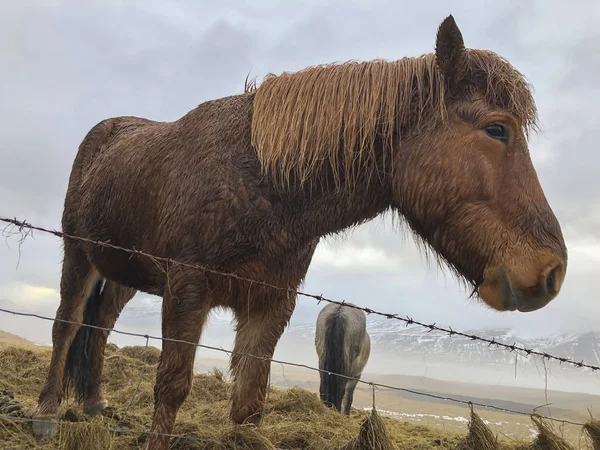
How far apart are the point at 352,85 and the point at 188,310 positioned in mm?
1685

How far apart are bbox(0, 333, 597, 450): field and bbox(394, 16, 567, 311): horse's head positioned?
0.70 meters

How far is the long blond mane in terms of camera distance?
260 centimetres

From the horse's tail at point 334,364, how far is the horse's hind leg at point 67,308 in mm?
4121

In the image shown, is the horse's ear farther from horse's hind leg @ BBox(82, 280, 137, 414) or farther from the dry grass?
horse's hind leg @ BBox(82, 280, 137, 414)

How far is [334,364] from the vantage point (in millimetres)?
7344

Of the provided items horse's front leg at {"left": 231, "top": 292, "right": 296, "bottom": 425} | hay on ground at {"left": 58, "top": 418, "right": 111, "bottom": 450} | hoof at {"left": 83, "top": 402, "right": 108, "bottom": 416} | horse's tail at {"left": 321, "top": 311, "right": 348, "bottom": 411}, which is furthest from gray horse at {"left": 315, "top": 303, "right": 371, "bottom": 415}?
hay on ground at {"left": 58, "top": 418, "right": 111, "bottom": 450}

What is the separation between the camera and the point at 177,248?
268 centimetres

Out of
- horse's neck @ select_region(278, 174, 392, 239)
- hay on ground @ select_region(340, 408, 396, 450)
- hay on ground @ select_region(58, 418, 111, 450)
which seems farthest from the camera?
horse's neck @ select_region(278, 174, 392, 239)

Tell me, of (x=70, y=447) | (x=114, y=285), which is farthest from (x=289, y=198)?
(x=114, y=285)

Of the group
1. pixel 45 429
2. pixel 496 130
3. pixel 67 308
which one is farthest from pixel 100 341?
pixel 496 130

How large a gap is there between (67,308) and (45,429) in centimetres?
128

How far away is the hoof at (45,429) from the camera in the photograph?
3180 millimetres

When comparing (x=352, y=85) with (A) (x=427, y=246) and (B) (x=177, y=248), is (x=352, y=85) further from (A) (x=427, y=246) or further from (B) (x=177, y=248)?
(B) (x=177, y=248)

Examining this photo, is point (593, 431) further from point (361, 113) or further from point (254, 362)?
point (361, 113)
